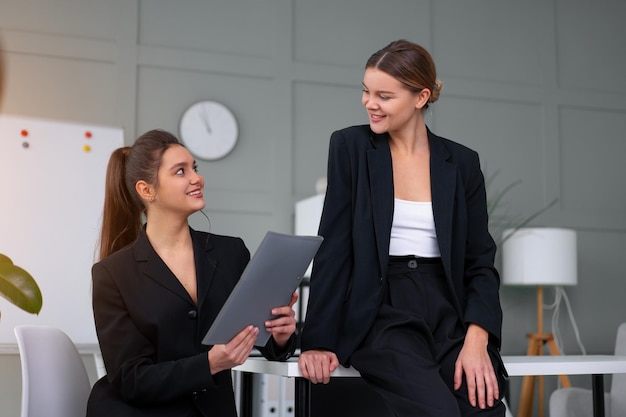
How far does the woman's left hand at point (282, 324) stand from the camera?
1.82 meters

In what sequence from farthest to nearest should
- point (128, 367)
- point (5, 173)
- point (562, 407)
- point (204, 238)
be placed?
point (5, 173) < point (562, 407) < point (204, 238) < point (128, 367)

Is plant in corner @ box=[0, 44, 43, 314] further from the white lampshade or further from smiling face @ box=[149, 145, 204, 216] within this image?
the white lampshade

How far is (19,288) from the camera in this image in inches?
101

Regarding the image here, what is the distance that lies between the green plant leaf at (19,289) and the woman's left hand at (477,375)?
139 centimetres

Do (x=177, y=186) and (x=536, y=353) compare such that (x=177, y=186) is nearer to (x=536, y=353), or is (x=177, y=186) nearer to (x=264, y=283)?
(x=264, y=283)

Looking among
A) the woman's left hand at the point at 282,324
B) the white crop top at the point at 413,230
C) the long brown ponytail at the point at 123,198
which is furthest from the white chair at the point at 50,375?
the white crop top at the point at 413,230

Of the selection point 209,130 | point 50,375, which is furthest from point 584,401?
point 209,130

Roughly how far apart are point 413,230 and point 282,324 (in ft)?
1.20

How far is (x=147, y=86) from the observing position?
4828 mm

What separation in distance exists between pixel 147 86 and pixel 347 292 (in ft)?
10.6

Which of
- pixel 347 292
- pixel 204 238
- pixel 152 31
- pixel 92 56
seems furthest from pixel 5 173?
pixel 347 292

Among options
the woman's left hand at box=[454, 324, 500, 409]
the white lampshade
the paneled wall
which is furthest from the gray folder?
the white lampshade

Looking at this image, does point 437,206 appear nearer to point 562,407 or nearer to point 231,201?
point 562,407

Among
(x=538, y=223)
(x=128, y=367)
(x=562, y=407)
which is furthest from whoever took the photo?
(x=538, y=223)
